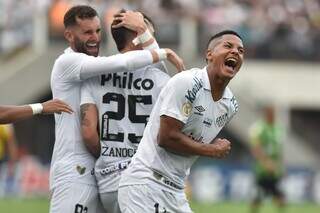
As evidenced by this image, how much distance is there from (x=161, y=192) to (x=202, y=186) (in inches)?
784

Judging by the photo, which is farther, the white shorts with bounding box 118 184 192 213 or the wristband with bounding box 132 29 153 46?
the wristband with bounding box 132 29 153 46

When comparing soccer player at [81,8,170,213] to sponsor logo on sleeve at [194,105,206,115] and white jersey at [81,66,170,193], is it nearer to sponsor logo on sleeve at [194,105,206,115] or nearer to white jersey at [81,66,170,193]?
white jersey at [81,66,170,193]

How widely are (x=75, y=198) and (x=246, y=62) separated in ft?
80.9

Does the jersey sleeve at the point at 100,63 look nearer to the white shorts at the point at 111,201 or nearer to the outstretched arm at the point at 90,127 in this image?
the outstretched arm at the point at 90,127

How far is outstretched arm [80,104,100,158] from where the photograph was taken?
8883 millimetres

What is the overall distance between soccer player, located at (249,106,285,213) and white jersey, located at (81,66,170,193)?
469 inches

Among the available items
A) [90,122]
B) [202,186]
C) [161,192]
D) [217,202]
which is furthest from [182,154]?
[202,186]

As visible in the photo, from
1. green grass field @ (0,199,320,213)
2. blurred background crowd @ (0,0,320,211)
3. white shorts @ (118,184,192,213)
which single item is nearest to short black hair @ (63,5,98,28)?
white shorts @ (118,184,192,213)

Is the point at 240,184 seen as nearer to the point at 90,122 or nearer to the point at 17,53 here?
the point at 17,53

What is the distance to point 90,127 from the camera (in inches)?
350

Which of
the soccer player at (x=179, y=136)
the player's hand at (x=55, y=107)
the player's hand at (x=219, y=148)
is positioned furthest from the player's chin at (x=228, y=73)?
the player's hand at (x=55, y=107)

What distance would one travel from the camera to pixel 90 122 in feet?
29.2

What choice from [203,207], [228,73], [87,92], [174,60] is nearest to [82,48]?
[87,92]

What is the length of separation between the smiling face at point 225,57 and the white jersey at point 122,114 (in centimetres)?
63
